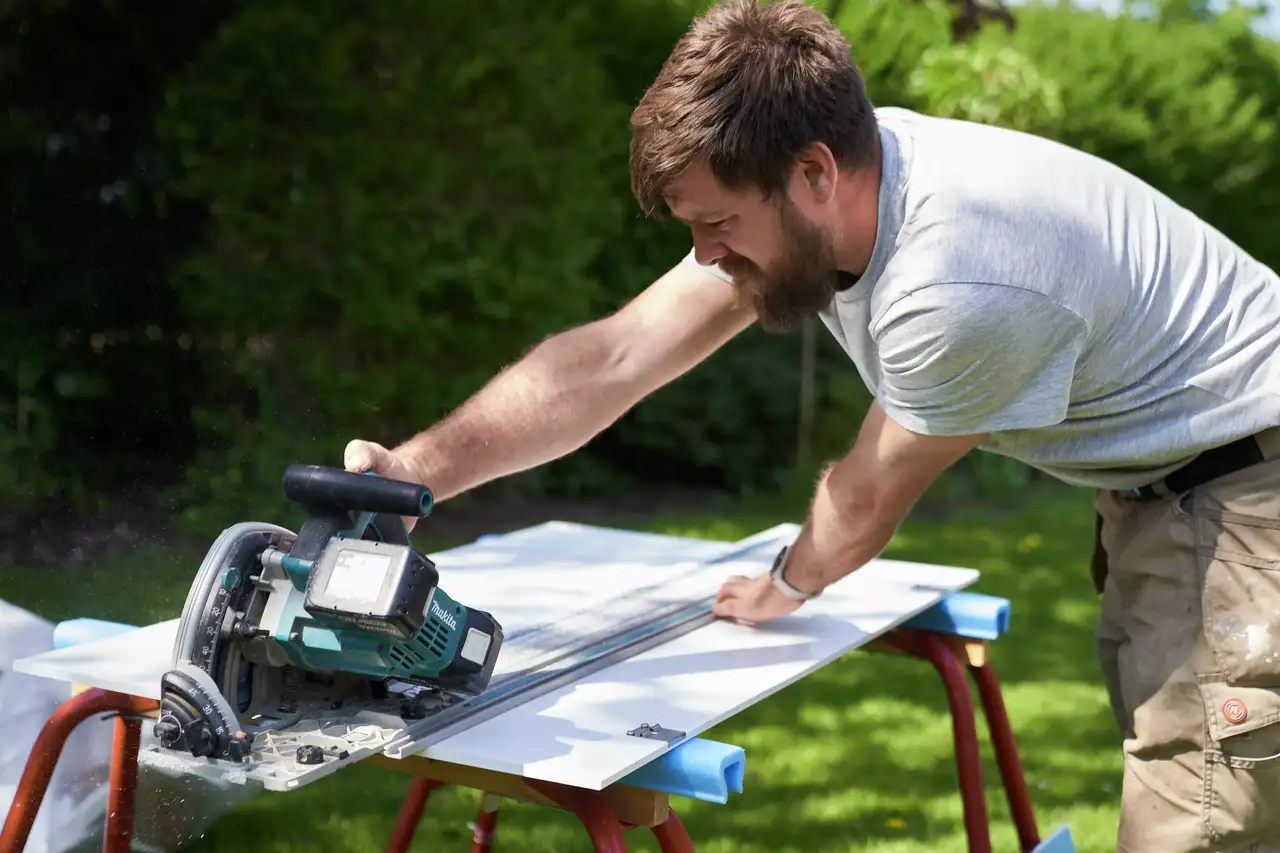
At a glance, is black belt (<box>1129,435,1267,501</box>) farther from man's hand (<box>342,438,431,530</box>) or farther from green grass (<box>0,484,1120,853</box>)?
green grass (<box>0,484,1120,853</box>)

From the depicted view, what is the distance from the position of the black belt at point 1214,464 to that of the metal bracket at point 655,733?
104 centimetres

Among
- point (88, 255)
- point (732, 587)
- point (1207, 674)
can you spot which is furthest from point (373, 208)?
point (1207, 674)

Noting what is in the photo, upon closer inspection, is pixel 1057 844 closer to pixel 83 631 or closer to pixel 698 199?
pixel 698 199

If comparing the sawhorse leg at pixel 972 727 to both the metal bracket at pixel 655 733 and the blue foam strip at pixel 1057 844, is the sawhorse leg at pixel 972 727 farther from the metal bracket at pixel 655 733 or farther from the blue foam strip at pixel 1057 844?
the metal bracket at pixel 655 733

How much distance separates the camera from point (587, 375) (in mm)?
2549

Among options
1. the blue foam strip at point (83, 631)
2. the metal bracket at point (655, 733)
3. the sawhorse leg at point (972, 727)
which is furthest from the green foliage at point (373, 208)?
the metal bracket at point (655, 733)

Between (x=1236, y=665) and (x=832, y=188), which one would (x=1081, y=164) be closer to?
(x=832, y=188)

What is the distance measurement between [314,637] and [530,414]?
0.81m

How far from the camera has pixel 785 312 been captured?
2.22 meters

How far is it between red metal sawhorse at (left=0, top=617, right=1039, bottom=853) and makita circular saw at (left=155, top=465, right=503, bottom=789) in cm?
12

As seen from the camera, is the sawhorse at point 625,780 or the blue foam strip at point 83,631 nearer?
the sawhorse at point 625,780

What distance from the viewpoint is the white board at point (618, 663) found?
5.72ft

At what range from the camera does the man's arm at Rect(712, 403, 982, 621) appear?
2189 millimetres

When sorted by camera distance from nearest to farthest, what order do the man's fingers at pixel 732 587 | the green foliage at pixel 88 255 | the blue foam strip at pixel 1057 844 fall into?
the blue foam strip at pixel 1057 844 < the man's fingers at pixel 732 587 < the green foliage at pixel 88 255
